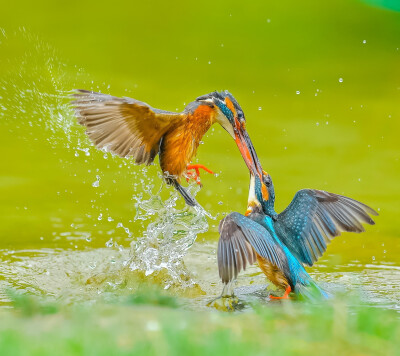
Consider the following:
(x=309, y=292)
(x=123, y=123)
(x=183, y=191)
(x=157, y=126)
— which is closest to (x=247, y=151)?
(x=183, y=191)

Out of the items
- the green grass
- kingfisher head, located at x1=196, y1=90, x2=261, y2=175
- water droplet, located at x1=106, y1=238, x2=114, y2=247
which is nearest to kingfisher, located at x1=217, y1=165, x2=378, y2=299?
kingfisher head, located at x1=196, y1=90, x2=261, y2=175

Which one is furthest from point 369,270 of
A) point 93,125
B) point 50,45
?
point 50,45

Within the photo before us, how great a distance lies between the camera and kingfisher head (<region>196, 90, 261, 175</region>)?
533cm

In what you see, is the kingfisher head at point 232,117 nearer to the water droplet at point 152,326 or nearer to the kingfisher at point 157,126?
the kingfisher at point 157,126

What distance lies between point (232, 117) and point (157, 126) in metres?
0.55

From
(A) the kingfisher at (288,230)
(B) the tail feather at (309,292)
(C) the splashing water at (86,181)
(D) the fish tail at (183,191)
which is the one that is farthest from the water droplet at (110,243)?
(B) the tail feather at (309,292)

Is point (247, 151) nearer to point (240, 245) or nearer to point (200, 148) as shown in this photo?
point (240, 245)

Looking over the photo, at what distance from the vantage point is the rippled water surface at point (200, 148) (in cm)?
591

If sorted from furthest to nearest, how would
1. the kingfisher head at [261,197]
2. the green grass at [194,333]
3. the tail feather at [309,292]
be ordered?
the kingfisher head at [261,197] → the tail feather at [309,292] → the green grass at [194,333]

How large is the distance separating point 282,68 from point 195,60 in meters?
1.14

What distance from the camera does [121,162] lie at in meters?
8.18

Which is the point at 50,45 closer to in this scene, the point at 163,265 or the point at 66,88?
the point at 66,88

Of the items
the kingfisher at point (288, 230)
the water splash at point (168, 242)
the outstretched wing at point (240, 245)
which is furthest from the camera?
the water splash at point (168, 242)

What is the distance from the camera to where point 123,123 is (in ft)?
16.9
